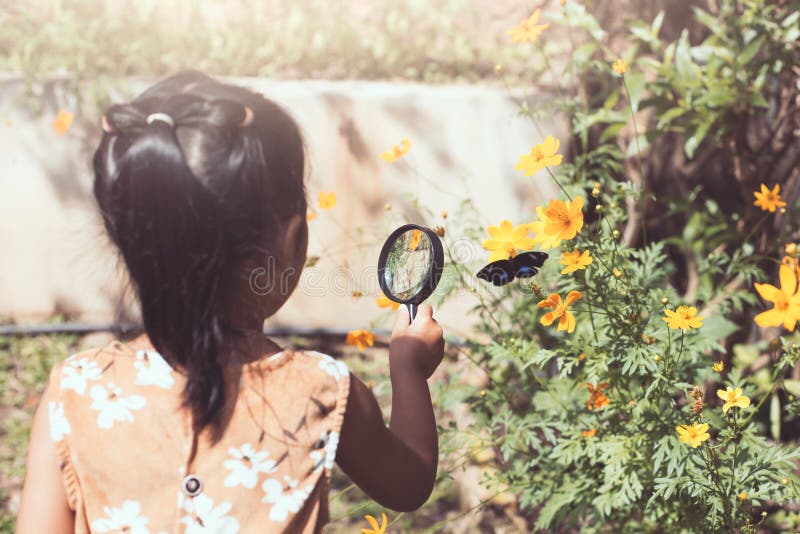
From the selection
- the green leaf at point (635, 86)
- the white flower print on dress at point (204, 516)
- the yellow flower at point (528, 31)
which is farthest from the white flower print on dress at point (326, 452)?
the green leaf at point (635, 86)

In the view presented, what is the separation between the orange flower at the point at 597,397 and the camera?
5.66 ft

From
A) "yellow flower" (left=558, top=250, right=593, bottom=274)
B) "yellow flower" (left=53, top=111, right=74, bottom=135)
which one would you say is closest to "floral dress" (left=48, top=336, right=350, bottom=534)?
"yellow flower" (left=558, top=250, right=593, bottom=274)

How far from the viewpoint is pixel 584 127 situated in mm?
2201

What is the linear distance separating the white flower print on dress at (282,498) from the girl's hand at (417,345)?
24 centimetres

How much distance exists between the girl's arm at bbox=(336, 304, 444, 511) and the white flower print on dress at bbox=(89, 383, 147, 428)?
309 mm

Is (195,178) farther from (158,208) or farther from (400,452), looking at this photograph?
(400,452)

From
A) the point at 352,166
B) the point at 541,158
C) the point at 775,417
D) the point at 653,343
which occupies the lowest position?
the point at 775,417

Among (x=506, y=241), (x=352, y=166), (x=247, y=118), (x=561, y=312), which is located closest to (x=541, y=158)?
(x=506, y=241)

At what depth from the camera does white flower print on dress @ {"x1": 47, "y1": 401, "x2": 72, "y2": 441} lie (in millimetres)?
1243

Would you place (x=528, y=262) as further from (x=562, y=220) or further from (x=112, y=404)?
(x=112, y=404)

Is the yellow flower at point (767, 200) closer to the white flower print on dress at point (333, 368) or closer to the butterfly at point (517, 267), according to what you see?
the butterfly at point (517, 267)

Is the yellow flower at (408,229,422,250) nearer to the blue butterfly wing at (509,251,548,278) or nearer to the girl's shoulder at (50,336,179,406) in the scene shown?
the blue butterfly wing at (509,251,548,278)

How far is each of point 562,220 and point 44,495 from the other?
0.93 m

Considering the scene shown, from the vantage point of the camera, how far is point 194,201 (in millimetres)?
1145
